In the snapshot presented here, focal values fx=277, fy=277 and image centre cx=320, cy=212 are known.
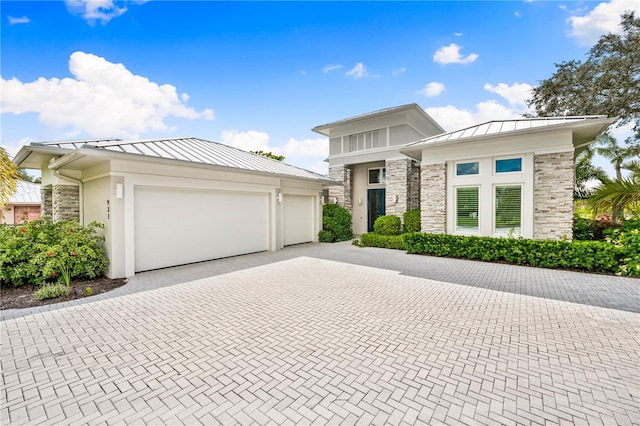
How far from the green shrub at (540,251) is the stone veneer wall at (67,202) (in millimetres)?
12123

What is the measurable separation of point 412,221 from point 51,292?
1270 centimetres

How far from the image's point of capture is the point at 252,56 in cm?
1255

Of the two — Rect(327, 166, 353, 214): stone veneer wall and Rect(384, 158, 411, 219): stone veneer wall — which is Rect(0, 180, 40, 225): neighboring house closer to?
Rect(327, 166, 353, 214): stone veneer wall

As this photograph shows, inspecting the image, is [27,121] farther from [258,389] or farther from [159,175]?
[258,389]

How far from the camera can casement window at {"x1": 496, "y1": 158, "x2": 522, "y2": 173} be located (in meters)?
9.22

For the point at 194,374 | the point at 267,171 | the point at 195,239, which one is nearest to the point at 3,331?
the point at 194,374

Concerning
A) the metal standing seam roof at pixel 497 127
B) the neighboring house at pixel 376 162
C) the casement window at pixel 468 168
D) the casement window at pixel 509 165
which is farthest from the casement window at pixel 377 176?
the casement window at pixel 509 165

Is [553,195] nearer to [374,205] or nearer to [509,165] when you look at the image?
[509,165]

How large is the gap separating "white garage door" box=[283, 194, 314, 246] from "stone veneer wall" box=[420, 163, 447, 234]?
540 cm

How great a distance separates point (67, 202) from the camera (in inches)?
366

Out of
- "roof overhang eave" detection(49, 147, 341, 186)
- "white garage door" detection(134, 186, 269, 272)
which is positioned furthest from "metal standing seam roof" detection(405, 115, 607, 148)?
"roof overhang eave" detection(49, 147, 341, 186)

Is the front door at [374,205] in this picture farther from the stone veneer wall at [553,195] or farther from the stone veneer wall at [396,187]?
the stone veneer wall at [553,195]

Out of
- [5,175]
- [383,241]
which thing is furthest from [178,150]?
[383,241]

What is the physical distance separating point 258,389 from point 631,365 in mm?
4247
